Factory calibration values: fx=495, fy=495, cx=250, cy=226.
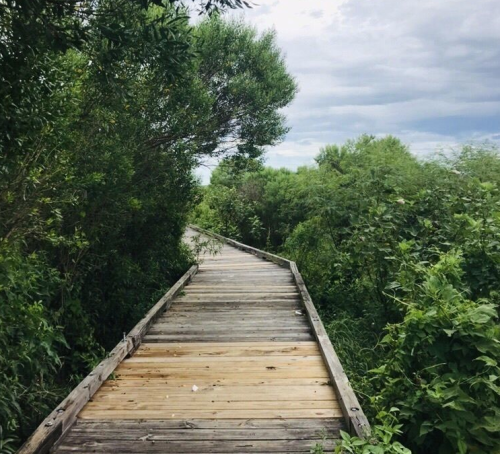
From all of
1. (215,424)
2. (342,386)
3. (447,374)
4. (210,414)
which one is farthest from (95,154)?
(447,374)

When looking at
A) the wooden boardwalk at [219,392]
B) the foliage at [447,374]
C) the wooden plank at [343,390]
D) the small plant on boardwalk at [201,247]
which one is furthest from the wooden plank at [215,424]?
the small plant on boardwalk at [201,247]

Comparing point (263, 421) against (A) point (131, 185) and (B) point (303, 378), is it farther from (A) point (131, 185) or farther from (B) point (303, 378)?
(A) point (131, 185)

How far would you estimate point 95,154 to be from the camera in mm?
5145

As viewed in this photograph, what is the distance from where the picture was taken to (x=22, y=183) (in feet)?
11.1

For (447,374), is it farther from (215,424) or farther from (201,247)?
(201,247)

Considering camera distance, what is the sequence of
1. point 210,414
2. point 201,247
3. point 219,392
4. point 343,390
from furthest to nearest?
1. point 201,247
2. point 219,392
3. point 343,390
4. point 210,414

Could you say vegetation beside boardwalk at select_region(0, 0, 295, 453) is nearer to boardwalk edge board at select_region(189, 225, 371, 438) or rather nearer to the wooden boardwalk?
the wooden boardwalk

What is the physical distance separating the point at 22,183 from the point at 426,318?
301 centimetres

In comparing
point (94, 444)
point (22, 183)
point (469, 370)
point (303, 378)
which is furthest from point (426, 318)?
point (22, 183)

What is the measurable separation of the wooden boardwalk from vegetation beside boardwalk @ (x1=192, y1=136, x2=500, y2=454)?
17.2 inches

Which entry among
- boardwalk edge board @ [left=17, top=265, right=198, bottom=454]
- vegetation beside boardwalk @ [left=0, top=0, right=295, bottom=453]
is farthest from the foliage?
vegetation beside boardwalk @ [left=0, top=0, right=295, bottom=453]

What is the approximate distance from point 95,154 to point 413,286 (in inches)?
135

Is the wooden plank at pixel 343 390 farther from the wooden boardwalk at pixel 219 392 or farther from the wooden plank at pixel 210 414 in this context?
the wooden plank at pixel 210 414

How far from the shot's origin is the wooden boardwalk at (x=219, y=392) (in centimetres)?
317
